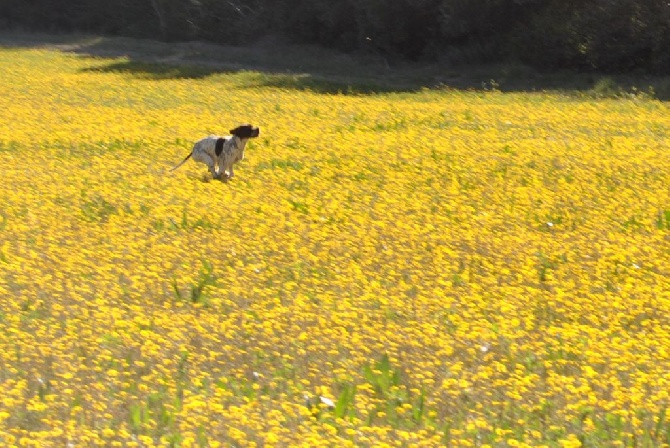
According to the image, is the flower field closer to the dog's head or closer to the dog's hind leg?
the dog's hind leg

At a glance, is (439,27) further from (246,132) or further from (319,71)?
(246,132)

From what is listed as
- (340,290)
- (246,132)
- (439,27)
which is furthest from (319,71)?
(340,290)

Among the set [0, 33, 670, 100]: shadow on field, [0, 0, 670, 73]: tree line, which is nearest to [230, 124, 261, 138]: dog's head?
[0, 33, 670, 100]: shadow on field

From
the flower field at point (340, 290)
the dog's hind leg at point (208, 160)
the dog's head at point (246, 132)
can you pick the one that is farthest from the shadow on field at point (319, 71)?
the dog's hind leg at point (208, 160)

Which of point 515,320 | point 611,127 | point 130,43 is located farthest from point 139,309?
point 130,43

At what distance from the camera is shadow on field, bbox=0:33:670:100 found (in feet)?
92.2

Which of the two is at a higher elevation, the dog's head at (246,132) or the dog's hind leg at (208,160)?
the dog's head at (246,132)

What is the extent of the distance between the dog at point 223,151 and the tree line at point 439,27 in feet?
57.9

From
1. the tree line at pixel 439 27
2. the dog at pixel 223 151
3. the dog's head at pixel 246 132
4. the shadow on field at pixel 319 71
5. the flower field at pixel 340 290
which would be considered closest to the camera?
the flower field at pixel 340 290

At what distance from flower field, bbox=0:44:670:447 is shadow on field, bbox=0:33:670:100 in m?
10.1

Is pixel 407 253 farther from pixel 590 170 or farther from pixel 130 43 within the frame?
pixel 130 43

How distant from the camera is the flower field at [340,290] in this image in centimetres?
650

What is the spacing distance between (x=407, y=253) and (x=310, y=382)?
3.43 meters

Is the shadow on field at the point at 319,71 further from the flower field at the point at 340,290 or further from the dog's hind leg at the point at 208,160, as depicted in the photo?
the dog's hind leg at the point at 208,160
